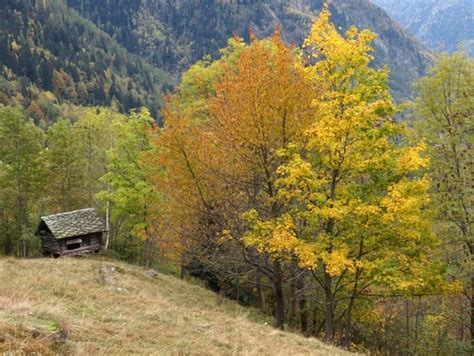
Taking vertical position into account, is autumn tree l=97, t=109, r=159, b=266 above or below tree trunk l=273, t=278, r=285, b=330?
above

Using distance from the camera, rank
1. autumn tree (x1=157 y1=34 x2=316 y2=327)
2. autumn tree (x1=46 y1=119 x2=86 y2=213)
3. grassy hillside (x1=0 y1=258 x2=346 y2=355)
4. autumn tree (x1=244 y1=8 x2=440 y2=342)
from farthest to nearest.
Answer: autumn tree (x1=46 y1=119 x2=86 y2=213), autumn tree (x1=157 y1=34 x2=316 y2=327), autumn tree (x1=244 y1=8 x2=440 y2=342), grassy hillside (x1=0 y1=258 x2=346 y2=355)

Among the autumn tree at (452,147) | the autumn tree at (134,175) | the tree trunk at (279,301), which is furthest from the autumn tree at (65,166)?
the autumn tree at (452,147)

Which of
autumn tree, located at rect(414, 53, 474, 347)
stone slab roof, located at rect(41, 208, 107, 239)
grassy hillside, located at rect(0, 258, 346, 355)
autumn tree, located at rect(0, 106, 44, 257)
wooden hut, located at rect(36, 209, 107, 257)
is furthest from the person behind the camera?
autumn tree, located at rect(0, 106, 44, 257)

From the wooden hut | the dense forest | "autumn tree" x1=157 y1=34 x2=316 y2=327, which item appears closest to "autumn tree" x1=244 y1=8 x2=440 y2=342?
the dense forest

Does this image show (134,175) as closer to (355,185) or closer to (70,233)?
(70,233)

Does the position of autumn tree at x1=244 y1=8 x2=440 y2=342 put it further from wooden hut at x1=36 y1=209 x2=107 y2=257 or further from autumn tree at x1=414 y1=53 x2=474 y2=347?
wooden hut at x1=36 y1=209 x2=107 y2=257

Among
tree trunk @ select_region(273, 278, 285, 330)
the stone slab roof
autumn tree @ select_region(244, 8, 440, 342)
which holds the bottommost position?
tree trunk @ select_region(273, 278, 285, 330)

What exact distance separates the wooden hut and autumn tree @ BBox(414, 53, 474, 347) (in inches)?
1132

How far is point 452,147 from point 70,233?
98.7 ft

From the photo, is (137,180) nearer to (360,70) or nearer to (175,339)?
(360,70)

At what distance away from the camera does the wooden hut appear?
3850 centimetres

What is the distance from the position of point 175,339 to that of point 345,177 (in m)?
9.10

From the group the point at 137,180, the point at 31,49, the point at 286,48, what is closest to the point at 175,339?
the point at 286,48

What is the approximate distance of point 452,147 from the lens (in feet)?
67.2
